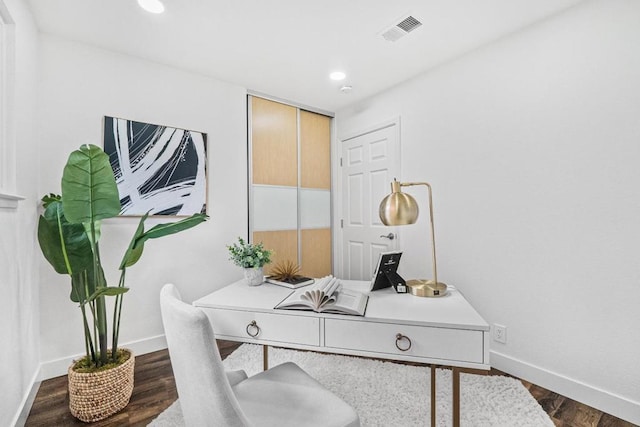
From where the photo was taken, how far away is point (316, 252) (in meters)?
3.72

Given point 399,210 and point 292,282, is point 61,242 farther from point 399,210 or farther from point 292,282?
point 399,210

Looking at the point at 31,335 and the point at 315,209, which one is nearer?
the point at 31,335

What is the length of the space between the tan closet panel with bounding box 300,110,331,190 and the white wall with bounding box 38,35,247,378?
2.62 feet

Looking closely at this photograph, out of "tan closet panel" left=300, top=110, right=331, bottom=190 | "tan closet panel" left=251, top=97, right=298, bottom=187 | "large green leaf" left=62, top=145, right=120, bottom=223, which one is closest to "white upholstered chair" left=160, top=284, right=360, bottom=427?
"large green leaf" left=62, top=145, right=120, bottom=223

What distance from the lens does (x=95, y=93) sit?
7.55ft

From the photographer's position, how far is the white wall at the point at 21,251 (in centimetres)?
145

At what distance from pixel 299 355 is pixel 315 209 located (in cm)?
179

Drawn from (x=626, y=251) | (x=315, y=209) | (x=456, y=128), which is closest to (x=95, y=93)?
(x=315, y=209)

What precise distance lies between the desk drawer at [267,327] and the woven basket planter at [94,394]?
0.89 m

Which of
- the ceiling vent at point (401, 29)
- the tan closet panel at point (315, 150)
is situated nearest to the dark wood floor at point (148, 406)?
the tan closet panel at point (315, 150)

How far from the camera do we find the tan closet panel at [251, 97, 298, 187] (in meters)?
3.22

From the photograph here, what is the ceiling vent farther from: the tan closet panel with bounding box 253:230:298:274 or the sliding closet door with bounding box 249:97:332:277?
the tan closet panel with bounding box 253:230:298:274

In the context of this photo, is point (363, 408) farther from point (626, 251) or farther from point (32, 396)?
point (32, 396)

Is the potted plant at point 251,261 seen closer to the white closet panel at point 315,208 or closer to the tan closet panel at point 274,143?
the tan closet panel at point 274,143
